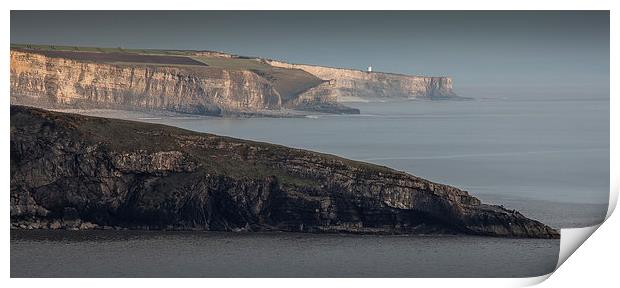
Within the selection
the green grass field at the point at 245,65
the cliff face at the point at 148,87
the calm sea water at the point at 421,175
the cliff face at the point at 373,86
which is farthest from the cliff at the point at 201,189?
the cliff face at the point at 373,86

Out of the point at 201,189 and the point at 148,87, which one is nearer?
the point at 201,189

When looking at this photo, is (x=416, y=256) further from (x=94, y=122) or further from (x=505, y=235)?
(x=94, y=122)

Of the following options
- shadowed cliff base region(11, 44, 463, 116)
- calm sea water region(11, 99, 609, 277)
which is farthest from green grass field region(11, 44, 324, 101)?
calm sea water region(11, 99, 609, 277)

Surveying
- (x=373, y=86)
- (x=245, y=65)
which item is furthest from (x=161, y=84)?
(x=373, y=86)

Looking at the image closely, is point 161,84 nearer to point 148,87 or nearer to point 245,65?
point 148,87

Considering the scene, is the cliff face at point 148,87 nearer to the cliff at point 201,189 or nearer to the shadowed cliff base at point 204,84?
the shadowed cliff base at point 204,84
